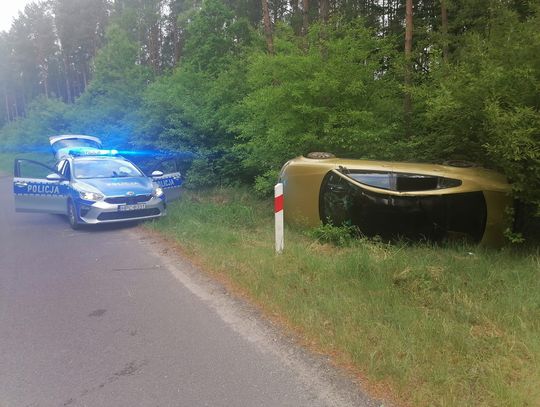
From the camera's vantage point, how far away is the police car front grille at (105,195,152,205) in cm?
963

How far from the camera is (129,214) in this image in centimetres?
986

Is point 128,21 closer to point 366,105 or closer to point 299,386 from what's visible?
point 366,105

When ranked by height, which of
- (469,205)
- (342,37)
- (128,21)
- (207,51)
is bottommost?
(469,205)

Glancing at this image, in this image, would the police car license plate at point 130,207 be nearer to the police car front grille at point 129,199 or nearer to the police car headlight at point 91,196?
the police car front grille at point 129,199

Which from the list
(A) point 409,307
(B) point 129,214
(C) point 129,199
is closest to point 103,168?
(C) point 129,199

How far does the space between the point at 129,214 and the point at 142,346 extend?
599 centimetres

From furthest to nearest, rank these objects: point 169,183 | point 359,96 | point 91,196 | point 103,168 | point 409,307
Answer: point 169,183, point 103,168, point 359,96, point 91,196, point 409,307

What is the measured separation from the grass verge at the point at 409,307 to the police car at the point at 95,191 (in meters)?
2.38

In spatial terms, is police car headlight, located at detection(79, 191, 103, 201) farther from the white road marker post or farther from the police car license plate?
the white road marker post

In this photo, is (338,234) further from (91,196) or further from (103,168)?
(103,168)

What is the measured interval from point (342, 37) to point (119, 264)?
7.67 m

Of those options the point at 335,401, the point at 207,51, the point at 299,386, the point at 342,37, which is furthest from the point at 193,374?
the point at 207,51

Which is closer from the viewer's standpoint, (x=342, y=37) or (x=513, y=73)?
(x=513, y=73)

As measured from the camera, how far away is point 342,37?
11367mm
